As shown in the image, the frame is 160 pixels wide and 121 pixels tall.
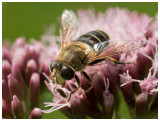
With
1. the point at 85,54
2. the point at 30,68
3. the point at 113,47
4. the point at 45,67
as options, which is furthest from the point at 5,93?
the point at 113,47

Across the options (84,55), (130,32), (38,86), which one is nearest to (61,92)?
(38,86)

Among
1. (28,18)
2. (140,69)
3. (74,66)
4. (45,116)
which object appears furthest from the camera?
(28,18)

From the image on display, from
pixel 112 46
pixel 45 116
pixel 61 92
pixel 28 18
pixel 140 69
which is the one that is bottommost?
pixel 45 116

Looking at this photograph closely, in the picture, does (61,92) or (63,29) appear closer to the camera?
(61,92)

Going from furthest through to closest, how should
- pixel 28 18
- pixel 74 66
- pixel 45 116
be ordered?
pixel 28 18, pixel 45 116, pixel 74 66

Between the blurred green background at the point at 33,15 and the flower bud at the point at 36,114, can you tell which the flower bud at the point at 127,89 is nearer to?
the flower bud at the point at 36,114

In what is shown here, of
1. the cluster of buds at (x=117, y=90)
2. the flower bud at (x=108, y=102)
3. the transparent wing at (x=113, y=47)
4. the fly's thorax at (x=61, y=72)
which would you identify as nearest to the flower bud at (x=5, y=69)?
the cluster of buds at (x=117, y=90)

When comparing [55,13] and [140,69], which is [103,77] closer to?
[140,69]
